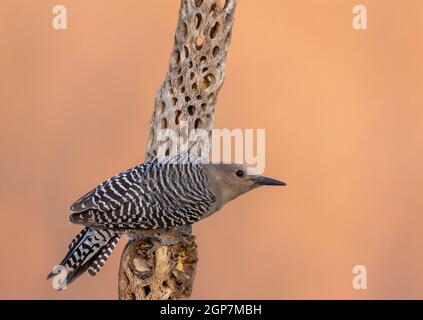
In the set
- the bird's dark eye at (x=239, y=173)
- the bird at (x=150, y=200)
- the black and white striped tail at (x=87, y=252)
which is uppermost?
the bird's dark eye at (x=239, y=173)

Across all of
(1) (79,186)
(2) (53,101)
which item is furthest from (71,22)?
(1) (79,186)

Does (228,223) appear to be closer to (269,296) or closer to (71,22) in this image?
(269,296)

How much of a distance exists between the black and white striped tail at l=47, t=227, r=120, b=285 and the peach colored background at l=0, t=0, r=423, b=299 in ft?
4.90

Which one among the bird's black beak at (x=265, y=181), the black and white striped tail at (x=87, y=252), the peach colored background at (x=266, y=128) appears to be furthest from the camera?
the peach colored background at (x=266, y=128)

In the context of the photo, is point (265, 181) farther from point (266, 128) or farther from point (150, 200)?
point (266, 128)

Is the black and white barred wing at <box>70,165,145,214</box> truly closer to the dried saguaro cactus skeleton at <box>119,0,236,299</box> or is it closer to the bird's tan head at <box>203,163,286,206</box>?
the dried saguaro cactus skeleton at <box>119,0,236,299</box>

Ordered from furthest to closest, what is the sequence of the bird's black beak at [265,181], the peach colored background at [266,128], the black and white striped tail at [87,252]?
1. the peach colored background at [266,128]
2. the black and white striped tail at [87,252]
3. the bird's black beak at [265,181]

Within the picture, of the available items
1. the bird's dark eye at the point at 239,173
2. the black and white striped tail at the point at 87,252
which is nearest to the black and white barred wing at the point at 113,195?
the black and white striped tail at the point at 87,252

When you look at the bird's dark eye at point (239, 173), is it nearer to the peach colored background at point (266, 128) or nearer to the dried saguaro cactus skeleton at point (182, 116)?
the dried saguaro cactus skeleton at point (182, 116)

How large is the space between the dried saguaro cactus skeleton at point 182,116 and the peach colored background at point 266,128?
1667 mm

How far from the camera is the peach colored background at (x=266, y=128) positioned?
6.19 m

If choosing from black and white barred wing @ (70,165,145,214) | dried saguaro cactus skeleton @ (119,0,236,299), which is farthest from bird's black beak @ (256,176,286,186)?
black and white barred wing @ (70,165,145,214)

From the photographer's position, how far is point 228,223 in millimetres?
6258

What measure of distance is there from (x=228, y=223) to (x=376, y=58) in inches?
60.9
